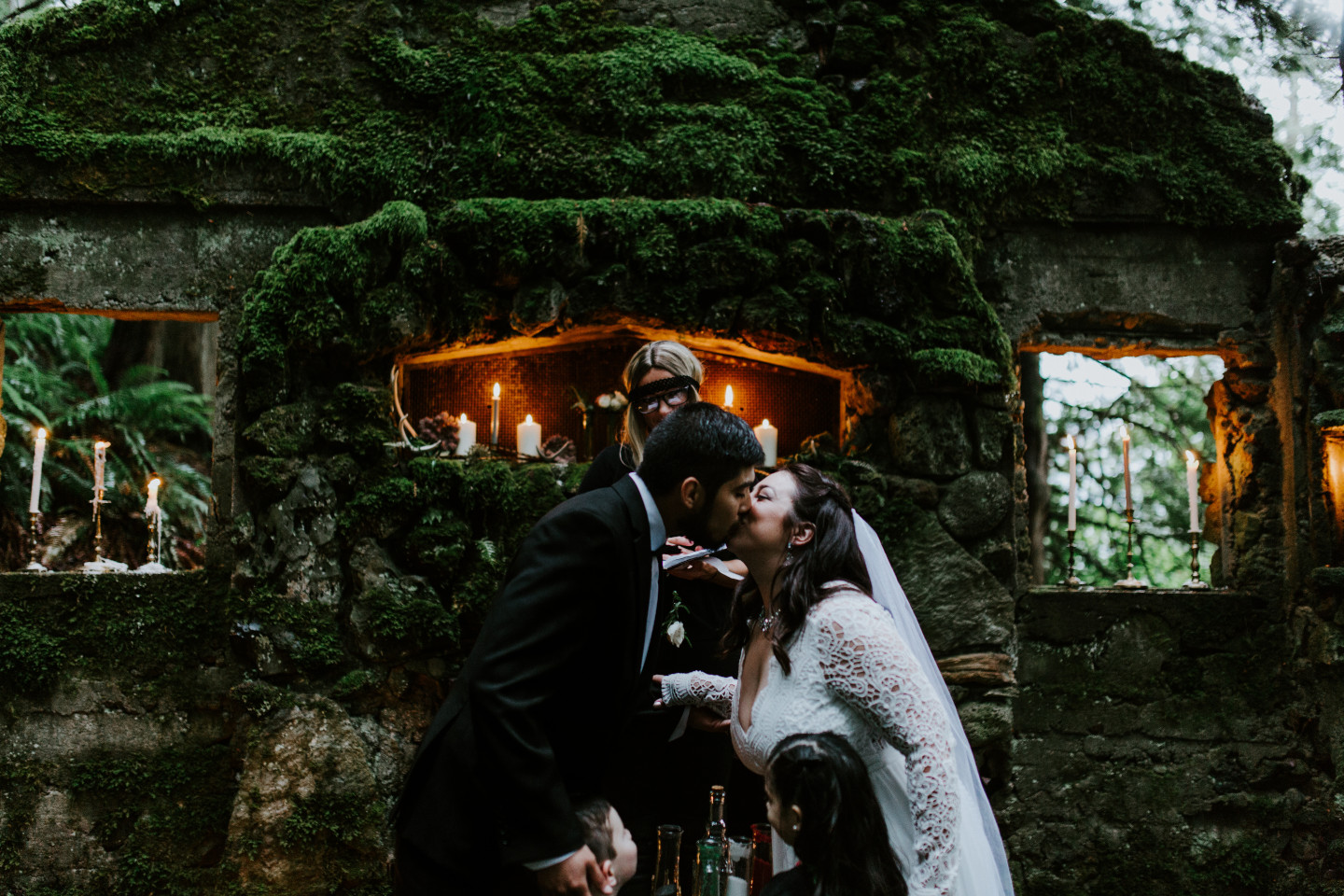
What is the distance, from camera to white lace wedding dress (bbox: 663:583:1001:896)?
76.8 inches

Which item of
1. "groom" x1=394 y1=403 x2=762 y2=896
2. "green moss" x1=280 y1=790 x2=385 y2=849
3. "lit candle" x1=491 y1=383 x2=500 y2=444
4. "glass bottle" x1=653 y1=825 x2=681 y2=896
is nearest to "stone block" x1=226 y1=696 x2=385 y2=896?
"green moss" x1=280 y1=790 x2=385 y2=849

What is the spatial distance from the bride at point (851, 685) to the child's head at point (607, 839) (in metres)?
0.41

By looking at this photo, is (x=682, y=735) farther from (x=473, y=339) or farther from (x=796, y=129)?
(x=796, y=129)

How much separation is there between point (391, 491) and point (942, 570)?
2701 mm

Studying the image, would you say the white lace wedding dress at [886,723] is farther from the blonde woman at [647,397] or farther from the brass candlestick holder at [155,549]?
the brass candlestick holder at [155,549]

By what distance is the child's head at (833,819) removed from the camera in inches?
75.7

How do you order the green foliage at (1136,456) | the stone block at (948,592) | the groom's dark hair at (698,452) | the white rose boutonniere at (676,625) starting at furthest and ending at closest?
the green foliage at (1136,456) → the stone block at (948,592) → the white rose boutonniere at (676,625) → the groom's dark hair at (698,452)

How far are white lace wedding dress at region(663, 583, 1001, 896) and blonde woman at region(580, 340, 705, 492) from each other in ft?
3.77

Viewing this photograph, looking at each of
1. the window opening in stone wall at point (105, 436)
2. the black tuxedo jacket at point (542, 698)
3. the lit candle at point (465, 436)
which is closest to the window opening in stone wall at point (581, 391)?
the lit candle at point (465, 436)

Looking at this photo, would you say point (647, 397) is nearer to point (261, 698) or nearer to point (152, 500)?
point (261, 698)

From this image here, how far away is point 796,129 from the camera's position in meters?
4.85

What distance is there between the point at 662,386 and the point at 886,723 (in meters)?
1.52

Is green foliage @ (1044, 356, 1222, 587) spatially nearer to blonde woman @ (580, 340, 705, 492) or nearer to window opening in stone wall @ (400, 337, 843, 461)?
window opening in stone wall @ (400, 337, 843, 461)

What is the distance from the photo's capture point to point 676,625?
3121 mm
